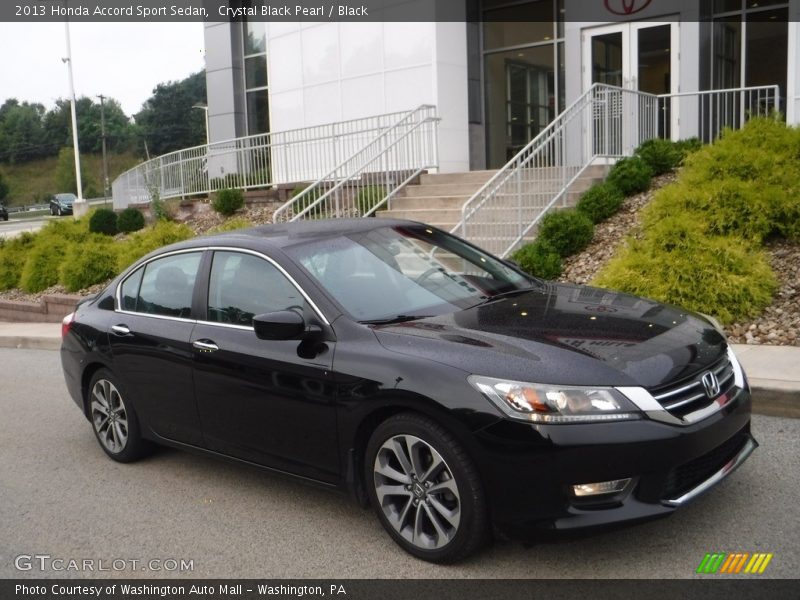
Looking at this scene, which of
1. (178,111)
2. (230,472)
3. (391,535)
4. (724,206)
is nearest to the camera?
(391,535)

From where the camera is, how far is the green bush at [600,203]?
11.0 meters

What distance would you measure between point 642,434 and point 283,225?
9.78 feet

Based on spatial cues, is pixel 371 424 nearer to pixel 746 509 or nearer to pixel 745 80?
pixel 746 509

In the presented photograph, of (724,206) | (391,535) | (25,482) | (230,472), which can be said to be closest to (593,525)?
Result: (391,535)

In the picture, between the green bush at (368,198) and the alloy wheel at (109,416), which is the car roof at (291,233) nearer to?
the alloy wheel at (109,416)

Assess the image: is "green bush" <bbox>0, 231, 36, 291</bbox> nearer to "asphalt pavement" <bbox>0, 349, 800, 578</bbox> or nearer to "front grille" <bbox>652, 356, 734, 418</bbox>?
"asphalt pavement" <bbox>0, 349, 800, 578</bbox>

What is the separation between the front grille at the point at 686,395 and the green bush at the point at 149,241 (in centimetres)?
1209

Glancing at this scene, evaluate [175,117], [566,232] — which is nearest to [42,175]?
[175,117]

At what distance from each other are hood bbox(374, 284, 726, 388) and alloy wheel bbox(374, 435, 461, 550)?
1.51 ft

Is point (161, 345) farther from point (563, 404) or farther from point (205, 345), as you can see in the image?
point (563, 404)

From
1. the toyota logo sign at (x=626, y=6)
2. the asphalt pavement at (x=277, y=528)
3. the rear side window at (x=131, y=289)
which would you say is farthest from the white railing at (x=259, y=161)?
the asphalt pavement at (x=277, y=528)

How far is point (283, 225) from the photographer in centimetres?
560

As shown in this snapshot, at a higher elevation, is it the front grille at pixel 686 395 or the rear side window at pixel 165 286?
the rear side window at pixel 165 286

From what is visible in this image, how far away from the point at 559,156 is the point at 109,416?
8.06m
